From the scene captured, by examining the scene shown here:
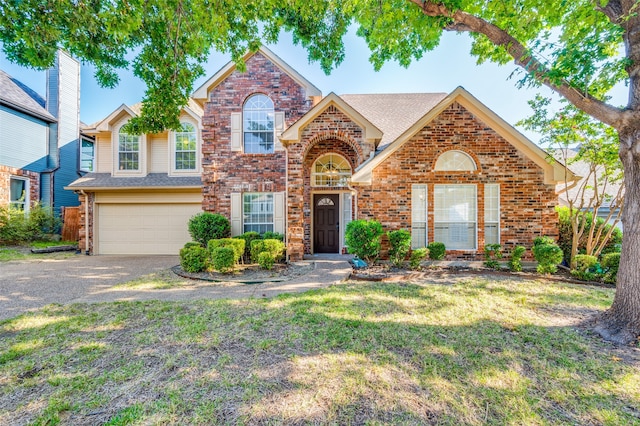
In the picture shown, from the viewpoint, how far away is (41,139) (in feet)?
46.4

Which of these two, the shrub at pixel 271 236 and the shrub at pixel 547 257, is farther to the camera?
the shrub at pixel 271 236

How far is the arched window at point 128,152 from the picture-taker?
1169 centimetres

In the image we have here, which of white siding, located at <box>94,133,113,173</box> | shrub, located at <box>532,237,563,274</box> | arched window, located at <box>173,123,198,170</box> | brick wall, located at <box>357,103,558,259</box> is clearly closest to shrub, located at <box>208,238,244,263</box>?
brick wall, located at <box>357,103,558,259</box>

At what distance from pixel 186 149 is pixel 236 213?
432cm

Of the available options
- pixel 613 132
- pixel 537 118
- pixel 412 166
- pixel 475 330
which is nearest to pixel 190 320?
pixel 475 330

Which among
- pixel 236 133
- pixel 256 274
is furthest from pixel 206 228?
pixel 236 133

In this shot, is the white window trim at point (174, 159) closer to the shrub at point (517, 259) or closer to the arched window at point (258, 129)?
the arched window at point (258, 129)

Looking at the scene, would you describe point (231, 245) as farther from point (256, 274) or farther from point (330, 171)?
point (330, 171)

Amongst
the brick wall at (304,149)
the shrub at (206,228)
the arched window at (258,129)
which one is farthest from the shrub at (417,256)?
the shrub at (206,228)

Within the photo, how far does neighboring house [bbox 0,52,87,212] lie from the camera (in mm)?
12797

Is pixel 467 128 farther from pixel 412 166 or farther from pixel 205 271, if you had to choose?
pixel 205 271

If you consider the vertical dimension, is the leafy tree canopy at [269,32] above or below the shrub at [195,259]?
above

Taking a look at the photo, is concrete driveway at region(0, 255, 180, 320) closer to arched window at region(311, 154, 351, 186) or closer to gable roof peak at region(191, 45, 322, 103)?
arched window at region(311, 154, 351, 186)

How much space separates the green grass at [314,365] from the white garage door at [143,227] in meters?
7.01
